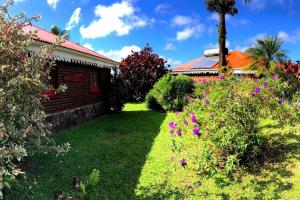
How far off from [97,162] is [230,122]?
10.6ft

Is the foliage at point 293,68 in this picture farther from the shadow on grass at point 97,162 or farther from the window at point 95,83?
the window at point 95,83

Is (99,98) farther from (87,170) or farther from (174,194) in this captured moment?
(174,194)

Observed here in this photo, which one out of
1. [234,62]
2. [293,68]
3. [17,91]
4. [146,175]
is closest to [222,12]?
[293,68]

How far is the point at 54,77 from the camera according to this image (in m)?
12.0

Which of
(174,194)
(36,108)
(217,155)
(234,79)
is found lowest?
(174,194)

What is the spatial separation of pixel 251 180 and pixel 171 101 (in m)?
10.7

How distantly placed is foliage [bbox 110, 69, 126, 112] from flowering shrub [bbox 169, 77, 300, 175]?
33.2ft

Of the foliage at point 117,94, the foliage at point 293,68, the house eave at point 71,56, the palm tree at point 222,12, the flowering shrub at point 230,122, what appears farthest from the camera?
the palm tree at point 222,12

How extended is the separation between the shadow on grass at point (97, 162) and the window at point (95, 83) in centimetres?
362

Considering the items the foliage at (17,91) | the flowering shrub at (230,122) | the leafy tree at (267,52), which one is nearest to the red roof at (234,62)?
the leafy tree at (267,52)

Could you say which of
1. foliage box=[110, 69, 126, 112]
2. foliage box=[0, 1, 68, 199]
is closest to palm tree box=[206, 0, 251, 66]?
foliage box=[110, 69, 126, 112]

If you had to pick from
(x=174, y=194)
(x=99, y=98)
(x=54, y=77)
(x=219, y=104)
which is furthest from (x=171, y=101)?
(x=174, y=194)

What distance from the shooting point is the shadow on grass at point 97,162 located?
6109 mm

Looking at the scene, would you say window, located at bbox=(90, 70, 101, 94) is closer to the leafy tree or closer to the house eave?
the house eave
